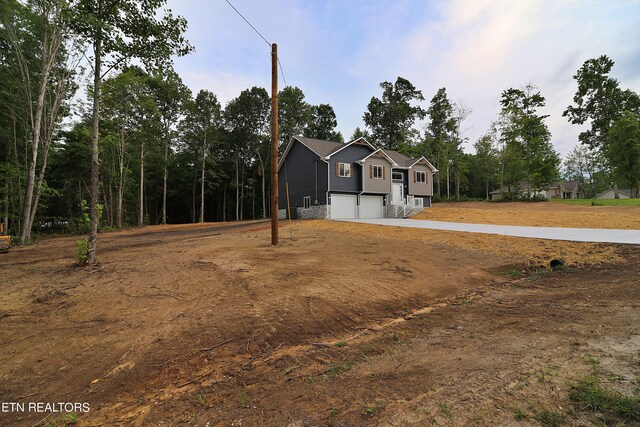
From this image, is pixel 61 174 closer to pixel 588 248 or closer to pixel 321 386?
pixel 321 386

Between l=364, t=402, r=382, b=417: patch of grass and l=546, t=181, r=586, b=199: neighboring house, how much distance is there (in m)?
75.0

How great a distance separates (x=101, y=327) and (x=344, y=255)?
6879 mm

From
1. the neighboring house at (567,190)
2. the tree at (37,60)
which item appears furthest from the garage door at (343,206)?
the neighboring house at (567,190)

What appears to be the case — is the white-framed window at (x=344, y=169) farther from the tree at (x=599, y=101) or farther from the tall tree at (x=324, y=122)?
the tree at (x=599, y=101)

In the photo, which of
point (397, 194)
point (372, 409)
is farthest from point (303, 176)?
point (372, 409)

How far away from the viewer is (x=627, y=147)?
34000 millimetres

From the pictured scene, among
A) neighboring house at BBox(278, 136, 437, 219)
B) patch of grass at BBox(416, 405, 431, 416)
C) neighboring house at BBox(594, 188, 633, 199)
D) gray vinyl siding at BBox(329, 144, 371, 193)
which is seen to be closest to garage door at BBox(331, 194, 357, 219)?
neighboring house at BBox(278, 136, 437, 219)

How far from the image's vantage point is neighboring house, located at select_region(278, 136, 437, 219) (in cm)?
2639

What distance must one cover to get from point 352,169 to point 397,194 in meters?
6.56

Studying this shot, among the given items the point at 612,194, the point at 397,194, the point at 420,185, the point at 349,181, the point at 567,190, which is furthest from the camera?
the point at 567,190

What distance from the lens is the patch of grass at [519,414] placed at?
7.73 ft

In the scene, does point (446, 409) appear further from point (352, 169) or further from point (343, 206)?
point (352, 169)

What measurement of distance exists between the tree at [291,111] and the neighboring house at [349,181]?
410 inches

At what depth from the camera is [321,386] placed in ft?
10.4
